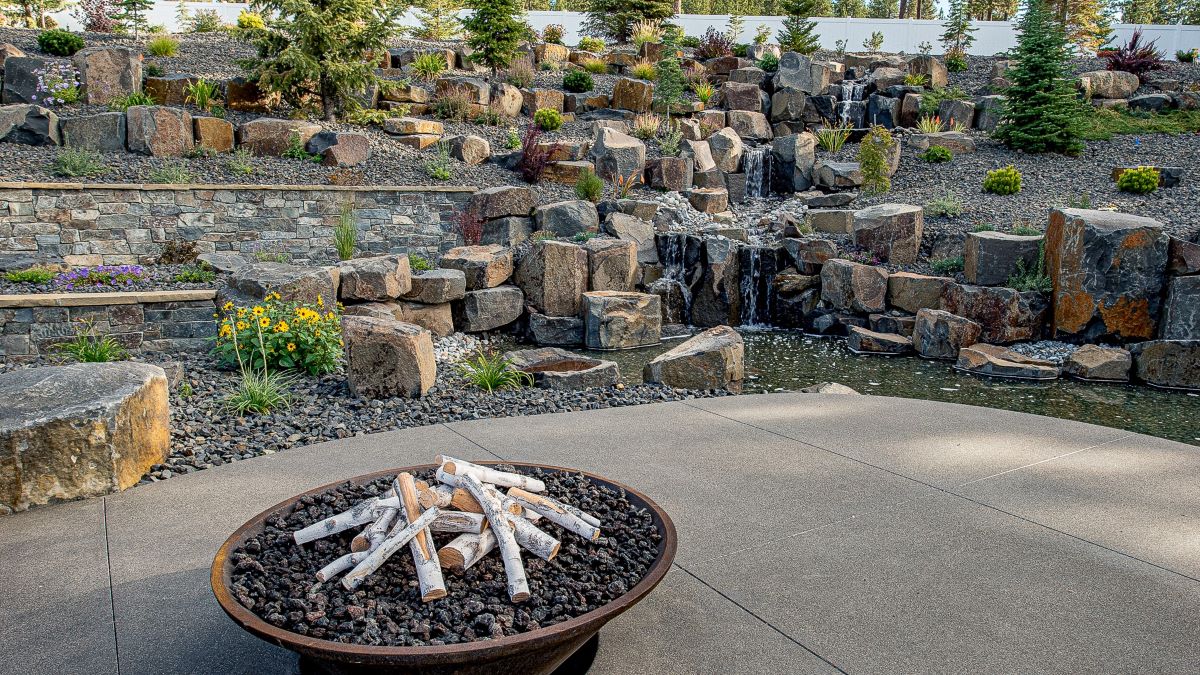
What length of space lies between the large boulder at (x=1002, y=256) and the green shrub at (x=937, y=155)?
17.3 feet

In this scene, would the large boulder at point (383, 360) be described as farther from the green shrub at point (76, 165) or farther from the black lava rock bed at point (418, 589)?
the green shrub at point (76, 165)

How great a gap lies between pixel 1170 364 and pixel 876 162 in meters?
6.36

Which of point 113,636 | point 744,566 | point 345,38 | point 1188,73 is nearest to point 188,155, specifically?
point 345,38

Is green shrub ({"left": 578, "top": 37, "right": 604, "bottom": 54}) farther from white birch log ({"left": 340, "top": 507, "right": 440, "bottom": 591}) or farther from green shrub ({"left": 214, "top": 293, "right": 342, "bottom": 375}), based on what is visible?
white birch log ({"left": 340, "top": 507, "right": 440, "bottom": 591})

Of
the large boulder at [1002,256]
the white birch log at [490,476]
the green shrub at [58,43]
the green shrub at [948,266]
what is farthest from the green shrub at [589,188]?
the white birch log at [490,476]

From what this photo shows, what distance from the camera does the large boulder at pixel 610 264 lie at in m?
10.5

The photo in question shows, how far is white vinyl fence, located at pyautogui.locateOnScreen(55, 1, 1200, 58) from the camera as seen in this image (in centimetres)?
2241

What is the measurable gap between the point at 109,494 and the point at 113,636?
1.54 metres

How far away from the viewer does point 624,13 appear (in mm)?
21344

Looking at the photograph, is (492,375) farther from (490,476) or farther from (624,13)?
(624,13)

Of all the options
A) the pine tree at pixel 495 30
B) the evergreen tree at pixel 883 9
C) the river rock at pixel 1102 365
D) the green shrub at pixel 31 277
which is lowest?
the river rock at pixel 1102 365

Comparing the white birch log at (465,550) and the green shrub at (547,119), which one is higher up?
the green shrub at (547,119)

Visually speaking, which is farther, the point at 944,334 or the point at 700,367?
the point at 944,334

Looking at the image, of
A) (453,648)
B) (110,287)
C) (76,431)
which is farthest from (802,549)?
(110,287)
